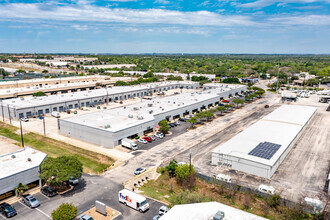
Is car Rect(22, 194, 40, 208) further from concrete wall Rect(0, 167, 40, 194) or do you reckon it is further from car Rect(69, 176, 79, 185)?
car Rect(69, 176, 79, 185)

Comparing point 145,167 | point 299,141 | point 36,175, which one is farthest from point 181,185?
point 299,141

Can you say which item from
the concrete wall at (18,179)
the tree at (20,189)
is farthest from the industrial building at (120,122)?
the tree at (20,189)

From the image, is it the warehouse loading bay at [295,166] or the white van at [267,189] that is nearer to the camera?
the white van at [267,189]

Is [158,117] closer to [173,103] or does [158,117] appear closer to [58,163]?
[173,103]

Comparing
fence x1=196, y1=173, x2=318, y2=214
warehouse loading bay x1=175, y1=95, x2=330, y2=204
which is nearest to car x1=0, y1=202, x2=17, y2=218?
fence x1=196, y1=173, x2=318, y2=214

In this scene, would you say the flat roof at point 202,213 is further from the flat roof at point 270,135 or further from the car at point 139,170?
the flat roof at point 270,135

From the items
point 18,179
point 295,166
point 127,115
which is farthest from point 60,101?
point 295,166

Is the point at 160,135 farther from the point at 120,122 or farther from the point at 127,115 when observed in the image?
the point at 127,115
